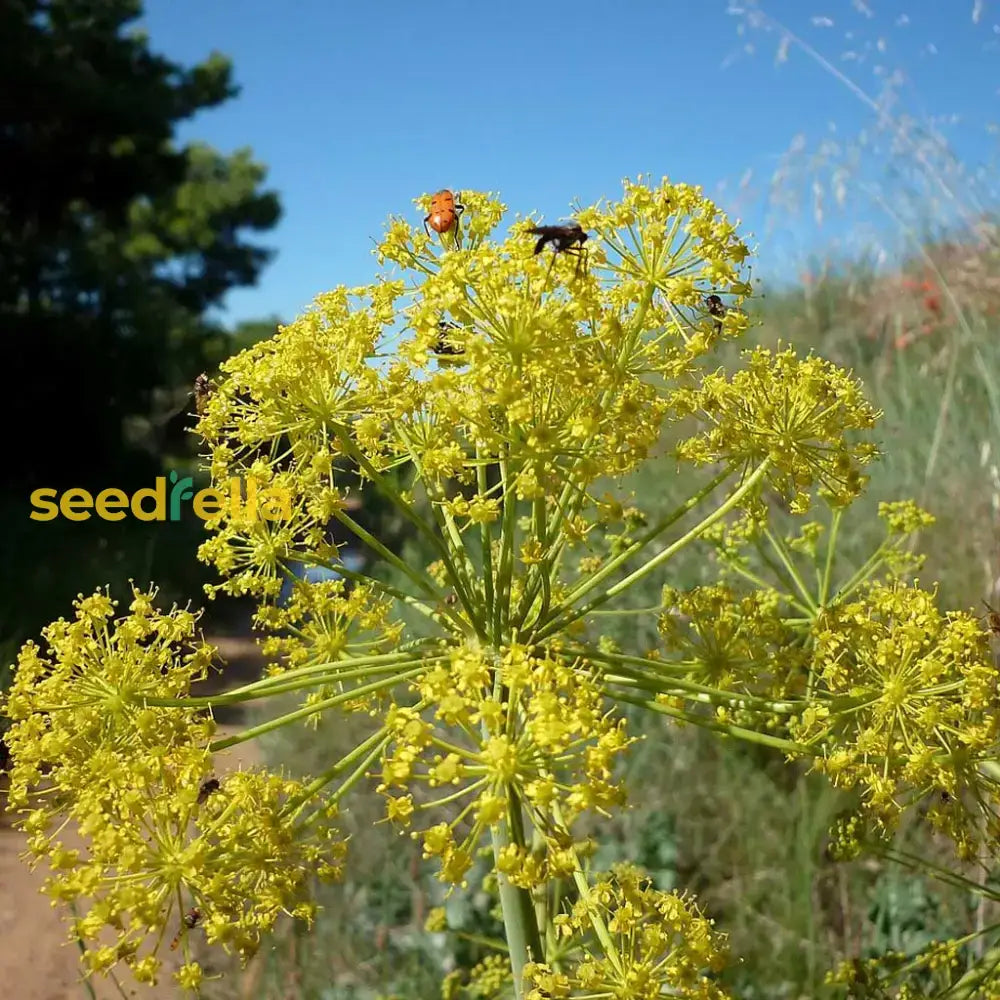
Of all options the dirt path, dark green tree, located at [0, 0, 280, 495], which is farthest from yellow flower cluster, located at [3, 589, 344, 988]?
dark green tree, located at [0, 0, 280, 495]

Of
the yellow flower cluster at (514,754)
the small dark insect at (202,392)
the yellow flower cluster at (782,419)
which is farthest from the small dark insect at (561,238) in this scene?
the small dark insect at (202,392)

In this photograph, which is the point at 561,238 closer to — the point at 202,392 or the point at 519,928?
the point at 202,392

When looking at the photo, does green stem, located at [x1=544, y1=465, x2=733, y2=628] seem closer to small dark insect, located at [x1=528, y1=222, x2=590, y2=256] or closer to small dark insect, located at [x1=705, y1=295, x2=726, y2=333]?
small dark insect, located at [x1=705, y1=295, x2=726, y2=333]

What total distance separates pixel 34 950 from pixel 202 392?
11.9ft

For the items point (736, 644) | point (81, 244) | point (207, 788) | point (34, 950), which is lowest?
point (34, 950)

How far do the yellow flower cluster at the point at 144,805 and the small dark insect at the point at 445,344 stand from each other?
1.86ft

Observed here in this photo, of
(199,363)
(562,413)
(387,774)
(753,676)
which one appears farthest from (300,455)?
(199,363)

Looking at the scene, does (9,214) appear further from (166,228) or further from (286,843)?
(286,843)

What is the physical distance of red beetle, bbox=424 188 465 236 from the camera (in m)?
1.35

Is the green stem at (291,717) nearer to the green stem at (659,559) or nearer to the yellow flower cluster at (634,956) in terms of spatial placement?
the green stem at (659,559)

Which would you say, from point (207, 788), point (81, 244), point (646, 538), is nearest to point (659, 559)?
point (646, 538)

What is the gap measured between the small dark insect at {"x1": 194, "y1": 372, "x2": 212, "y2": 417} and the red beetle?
505mm

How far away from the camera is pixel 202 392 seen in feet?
5.56

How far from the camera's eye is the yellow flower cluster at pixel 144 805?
1074mm
